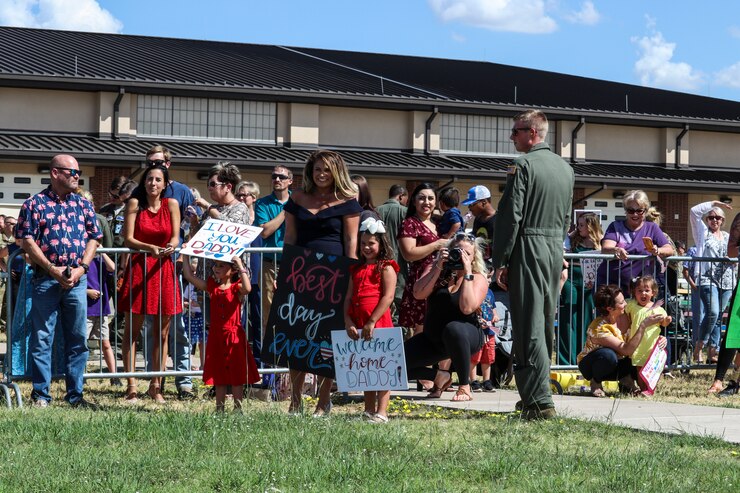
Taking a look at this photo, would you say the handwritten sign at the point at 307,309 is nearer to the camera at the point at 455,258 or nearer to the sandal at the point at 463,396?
the camera at the point at 455,258

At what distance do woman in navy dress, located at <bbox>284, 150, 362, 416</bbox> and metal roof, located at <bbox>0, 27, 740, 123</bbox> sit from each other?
24.4 meters

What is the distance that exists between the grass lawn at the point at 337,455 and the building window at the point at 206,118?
2670 cm

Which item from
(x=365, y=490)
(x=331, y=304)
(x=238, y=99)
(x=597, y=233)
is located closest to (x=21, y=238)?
(x=331, y=304)

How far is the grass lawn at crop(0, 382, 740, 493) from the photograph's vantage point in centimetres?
600

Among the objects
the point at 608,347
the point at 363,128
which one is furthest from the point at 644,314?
the point at 363,128

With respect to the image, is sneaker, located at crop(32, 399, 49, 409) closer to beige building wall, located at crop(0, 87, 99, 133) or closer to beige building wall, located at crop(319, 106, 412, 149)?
beige building wall, located at crop(0, 87, 99, 133)

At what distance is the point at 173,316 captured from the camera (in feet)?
35.5

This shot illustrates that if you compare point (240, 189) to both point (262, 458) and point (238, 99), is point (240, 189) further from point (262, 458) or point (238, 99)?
point (238, 99)

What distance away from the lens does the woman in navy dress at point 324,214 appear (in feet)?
30.0

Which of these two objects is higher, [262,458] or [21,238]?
[21,238]

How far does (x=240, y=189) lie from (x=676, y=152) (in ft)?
108

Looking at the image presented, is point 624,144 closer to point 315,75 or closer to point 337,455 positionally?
point 315,75

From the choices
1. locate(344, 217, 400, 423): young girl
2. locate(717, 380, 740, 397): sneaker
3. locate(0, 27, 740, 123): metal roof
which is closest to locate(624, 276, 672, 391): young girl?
locate(717, 380, 740, 397): sneaker

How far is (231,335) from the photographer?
9.34 metres
